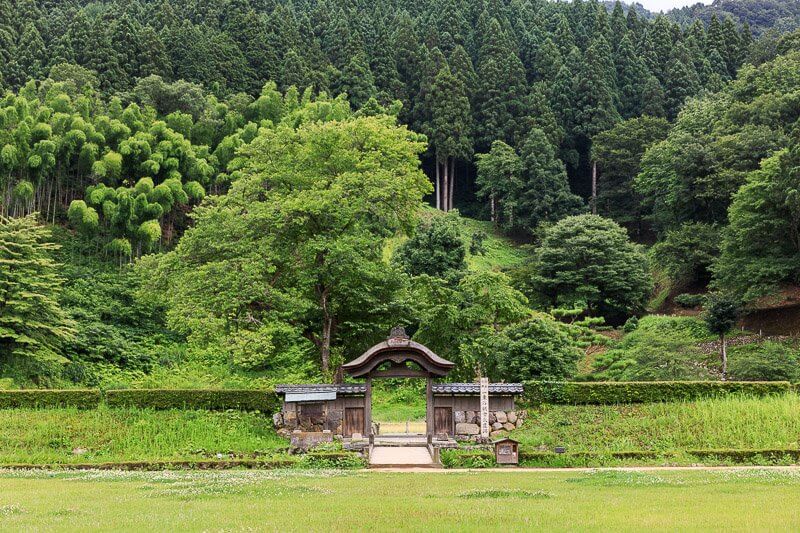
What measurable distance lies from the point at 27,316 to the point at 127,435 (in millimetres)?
10100

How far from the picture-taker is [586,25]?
7631cm

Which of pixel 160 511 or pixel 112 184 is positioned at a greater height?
pixel 112 184

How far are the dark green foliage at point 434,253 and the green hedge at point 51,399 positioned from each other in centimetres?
1594

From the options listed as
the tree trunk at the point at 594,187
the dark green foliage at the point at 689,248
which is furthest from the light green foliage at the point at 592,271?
the tree trunk at the point at 594,187

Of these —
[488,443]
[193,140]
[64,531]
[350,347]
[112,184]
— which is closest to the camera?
[64,531]

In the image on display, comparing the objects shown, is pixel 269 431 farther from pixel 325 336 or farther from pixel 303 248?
pixel 303 248

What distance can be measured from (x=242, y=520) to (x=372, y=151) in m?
18.7

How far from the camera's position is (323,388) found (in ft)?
66.9

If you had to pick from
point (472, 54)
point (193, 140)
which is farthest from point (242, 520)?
point (472, 54)

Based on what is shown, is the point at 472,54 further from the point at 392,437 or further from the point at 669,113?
the point at 392,437

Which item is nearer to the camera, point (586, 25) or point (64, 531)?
point (64, 531)

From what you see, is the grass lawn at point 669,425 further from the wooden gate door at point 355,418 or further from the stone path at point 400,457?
the wooden gate door at point 355,418

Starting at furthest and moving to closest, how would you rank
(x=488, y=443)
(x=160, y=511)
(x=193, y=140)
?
(x=193, y=140)
(x=488, y=443)
(x=160, y=511)

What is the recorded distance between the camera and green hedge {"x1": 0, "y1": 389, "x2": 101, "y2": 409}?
20906mm
